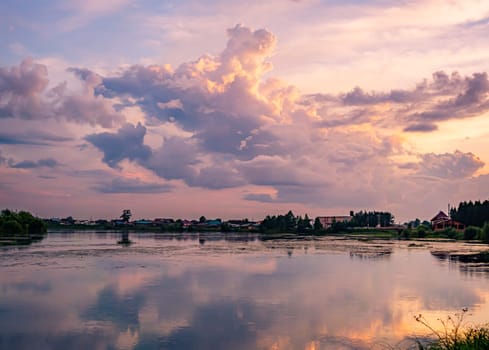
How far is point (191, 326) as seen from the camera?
13984 millimetres

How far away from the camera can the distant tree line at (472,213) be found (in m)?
78.7

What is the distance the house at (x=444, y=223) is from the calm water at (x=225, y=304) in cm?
6249

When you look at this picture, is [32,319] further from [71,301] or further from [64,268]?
[64,268]

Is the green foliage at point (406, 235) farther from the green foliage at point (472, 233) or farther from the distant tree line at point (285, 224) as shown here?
the distant tree line at point (285, 224)

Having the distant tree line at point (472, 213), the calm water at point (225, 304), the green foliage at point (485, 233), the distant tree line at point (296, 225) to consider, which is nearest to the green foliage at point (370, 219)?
the distant tree line at point (296, 225)

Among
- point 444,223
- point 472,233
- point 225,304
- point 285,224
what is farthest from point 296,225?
point 225,304

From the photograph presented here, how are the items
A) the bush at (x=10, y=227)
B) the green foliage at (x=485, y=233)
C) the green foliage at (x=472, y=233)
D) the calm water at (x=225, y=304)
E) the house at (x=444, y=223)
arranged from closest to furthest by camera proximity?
the calm water at (x=225, y=304), the green foliage at (x=485, y=233), the green foliage at (x=472, y=233), the bush at (x=10, y=227), the house at (x=444, y=223)

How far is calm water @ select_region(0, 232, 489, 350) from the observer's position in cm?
1272

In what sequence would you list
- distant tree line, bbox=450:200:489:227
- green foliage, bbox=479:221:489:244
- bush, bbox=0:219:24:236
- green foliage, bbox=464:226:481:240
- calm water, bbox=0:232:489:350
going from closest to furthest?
1. calm water, bbox=0:232:489:350
2. green foliage, bbox=479:221:489:244
3. green foliage, bbox=464:226:481:240
4. bush, bbox=0:219:24:236
5. distant tree line, bbox=450:200:489:227

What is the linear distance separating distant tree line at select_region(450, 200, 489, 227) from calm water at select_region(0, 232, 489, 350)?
178 ft

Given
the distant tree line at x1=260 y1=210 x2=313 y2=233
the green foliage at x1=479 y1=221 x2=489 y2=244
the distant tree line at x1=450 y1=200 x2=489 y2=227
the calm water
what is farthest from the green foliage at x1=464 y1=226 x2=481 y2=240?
the distant tree line at x1=260 y1=210 x2=313 y2=233

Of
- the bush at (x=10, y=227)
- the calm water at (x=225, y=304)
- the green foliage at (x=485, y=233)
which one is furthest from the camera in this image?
the bush at (x=10, y=227)

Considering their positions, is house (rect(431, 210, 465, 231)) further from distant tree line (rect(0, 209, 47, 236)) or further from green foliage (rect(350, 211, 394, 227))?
distant tree line (rect(0, 209, 47, 236))

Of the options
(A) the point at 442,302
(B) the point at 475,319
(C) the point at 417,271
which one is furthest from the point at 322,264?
(B) the point at 475,319
